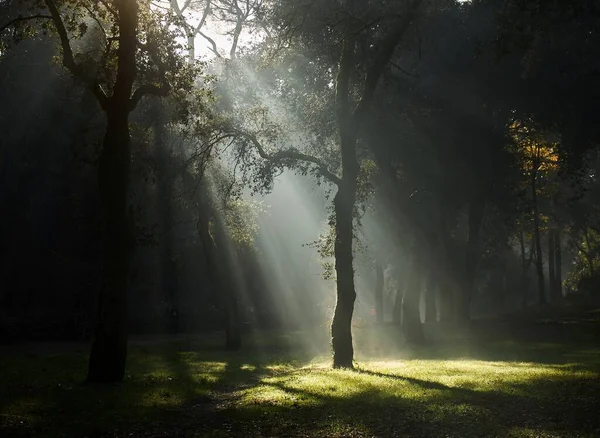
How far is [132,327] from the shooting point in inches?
1863

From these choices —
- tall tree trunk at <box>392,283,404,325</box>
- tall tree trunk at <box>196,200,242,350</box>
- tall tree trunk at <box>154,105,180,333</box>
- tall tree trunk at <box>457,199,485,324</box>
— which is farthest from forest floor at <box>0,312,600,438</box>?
tall tree trunk at <box>392,283,404,325</box>

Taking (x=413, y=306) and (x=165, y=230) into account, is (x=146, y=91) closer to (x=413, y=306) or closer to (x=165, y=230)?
(x=165, y=230)

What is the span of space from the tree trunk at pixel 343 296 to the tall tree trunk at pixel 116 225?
7.75m

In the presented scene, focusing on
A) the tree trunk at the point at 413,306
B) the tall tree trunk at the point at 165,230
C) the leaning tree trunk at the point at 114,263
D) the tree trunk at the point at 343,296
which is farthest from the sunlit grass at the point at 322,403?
the tall tree trunk at the point at 165,230

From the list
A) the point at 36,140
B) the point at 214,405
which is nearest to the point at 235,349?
the point at 36,140

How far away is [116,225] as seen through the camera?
16.8 meters

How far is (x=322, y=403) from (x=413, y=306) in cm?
2142

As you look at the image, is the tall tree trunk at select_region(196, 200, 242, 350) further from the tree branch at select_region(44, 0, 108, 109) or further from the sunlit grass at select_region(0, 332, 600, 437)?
the tree branch at select_region(44, 0, 108, 109)

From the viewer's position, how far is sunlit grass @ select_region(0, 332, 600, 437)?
10.6m

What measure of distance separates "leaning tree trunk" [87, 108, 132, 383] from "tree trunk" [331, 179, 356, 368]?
776cm

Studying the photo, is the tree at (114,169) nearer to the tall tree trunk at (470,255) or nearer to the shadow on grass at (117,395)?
the shadow on grass at (117,395)

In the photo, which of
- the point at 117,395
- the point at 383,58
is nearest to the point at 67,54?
the point at 117,395

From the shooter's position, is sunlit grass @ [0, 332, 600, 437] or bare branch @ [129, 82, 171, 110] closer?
sunlit grass @ [0, 332, 600, 437]

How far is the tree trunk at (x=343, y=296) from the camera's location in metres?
21.9
